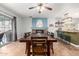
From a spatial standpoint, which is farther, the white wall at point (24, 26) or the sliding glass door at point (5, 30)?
the white wall at point (24, 26)

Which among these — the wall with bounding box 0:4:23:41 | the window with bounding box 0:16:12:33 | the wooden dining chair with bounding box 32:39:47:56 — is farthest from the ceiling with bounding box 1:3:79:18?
the wooden dining chair with bounding box 32:39:47:56

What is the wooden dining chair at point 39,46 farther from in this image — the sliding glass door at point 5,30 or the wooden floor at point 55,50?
the sliding glass door at point 5,30

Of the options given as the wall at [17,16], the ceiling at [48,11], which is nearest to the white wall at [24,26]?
the wall at [17,16]

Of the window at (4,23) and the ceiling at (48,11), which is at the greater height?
the ceiling at (48,11)

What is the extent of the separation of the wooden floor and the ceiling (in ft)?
1.88

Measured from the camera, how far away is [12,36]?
251cm

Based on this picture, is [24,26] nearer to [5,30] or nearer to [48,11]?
[5,30]

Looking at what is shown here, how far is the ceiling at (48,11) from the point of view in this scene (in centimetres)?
224

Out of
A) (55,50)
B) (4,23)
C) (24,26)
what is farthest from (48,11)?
(4,23)

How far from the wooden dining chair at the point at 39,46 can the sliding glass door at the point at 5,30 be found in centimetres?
49

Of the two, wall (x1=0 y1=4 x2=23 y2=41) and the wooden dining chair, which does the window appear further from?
the wooden dining chair

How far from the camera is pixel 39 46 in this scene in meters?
2.59

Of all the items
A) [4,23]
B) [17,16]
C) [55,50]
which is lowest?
[55,50]

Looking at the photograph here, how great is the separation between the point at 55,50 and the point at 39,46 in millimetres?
396
